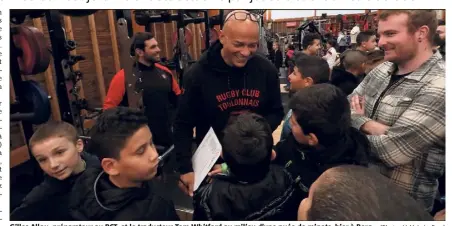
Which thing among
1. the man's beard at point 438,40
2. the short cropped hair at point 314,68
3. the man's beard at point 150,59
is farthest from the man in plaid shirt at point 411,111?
the man's beard at point 150,59

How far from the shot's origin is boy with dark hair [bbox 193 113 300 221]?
0.80 metres

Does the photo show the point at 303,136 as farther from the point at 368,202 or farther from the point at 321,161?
the point at 368,202

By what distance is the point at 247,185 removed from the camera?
0.82 m

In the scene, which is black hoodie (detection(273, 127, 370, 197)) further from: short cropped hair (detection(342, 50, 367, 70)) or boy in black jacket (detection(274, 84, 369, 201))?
short cropped hair (detection(342, 50, 367, 70))

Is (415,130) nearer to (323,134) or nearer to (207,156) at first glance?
(323,134)

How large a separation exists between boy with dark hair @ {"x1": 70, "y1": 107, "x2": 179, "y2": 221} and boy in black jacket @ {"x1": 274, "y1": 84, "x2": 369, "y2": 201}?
0.45 m

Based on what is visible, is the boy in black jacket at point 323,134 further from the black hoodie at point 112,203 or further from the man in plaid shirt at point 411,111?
the black hoodie at point 112,203

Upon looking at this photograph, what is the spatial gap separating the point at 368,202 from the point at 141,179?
644 millimetres

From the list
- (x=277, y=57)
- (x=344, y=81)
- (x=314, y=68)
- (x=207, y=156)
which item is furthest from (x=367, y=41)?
(x=277, y=57)

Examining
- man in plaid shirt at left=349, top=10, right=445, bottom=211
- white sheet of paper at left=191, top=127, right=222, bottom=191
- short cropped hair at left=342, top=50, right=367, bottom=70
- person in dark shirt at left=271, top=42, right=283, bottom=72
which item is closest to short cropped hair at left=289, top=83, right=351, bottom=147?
man in plaid shirt at left=349, top=10, right=445, bottom=211

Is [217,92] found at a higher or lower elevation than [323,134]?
higher

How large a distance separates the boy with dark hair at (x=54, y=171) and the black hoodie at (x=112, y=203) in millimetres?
153

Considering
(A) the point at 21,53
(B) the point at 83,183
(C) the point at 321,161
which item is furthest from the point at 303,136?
(A) the point at 21,53

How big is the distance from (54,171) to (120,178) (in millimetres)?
307
